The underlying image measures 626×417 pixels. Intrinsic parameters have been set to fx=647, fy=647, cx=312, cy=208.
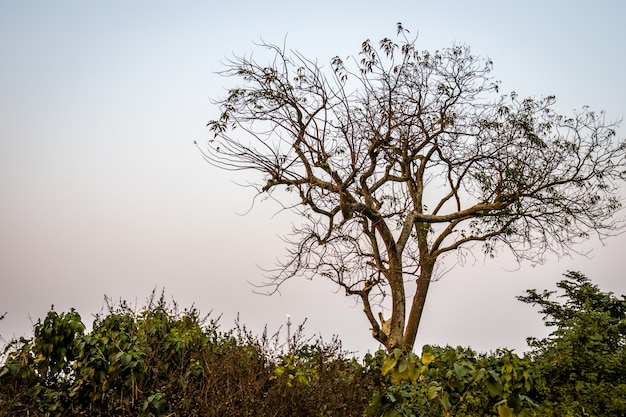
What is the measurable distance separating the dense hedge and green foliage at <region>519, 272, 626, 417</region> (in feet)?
0.04

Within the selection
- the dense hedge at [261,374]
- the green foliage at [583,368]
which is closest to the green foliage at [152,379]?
the dense hedge at [261,374]

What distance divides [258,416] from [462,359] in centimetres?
225

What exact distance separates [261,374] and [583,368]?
327cm

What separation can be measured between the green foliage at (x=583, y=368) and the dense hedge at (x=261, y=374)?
1cm

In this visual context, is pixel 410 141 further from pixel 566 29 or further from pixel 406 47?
pixel 566 29

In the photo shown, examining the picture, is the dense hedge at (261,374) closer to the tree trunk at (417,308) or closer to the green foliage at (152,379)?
the green foliage at (152,379)

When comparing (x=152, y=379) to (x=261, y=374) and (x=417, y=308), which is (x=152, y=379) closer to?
(x=261, y=374)

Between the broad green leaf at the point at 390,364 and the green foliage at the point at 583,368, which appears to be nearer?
the broad green leaf at the point at 390,364

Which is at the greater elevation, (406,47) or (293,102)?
(406,47)

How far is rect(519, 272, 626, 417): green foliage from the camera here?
6301mm

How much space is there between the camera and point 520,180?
10.7 m

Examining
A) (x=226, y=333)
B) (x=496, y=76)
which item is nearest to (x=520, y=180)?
(x=496, y=76)

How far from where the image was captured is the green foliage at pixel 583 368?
6301 mm

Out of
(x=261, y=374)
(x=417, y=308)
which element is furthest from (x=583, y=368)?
(x=417, y=308)
